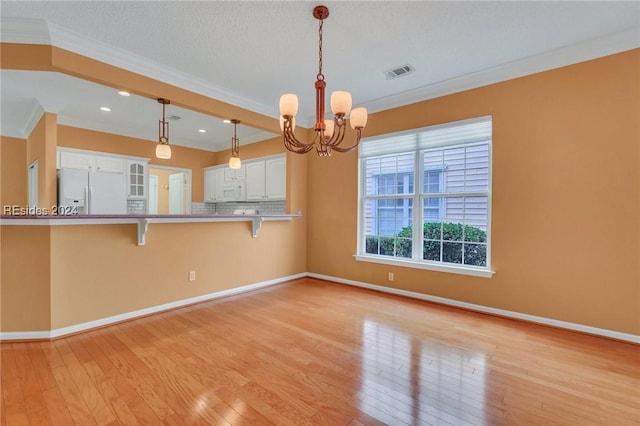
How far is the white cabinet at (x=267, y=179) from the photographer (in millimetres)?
5379

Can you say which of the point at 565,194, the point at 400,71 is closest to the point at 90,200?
the point at 400,71

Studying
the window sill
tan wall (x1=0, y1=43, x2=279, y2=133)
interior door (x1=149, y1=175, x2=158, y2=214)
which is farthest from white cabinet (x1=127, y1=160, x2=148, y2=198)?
the window sill

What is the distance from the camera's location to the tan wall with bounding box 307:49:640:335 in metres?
2.68

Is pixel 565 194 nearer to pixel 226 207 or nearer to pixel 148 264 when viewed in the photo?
pixel 148 264

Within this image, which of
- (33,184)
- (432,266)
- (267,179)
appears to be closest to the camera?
(432,266)

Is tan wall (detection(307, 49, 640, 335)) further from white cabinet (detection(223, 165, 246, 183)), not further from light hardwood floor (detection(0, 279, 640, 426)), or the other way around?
white cabinet (detection(223, 165, 246, 183))

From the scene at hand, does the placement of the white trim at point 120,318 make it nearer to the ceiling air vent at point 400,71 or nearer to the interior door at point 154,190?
the ceiling air vent at point 400,71

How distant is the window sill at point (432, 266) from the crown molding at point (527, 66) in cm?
220

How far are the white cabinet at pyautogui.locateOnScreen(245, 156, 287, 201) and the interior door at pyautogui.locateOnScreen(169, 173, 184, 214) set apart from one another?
1.83 metres

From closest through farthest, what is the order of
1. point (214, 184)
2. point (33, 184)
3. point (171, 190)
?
point (33, 184), point (214, 184), point (171, 190)

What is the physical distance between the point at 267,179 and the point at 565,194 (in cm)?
445

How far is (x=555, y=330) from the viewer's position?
9.66 feet

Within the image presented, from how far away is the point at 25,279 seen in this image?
2686 mm

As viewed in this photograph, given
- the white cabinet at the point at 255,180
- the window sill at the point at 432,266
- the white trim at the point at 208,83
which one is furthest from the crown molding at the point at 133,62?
the window sill at the point at 432,266
